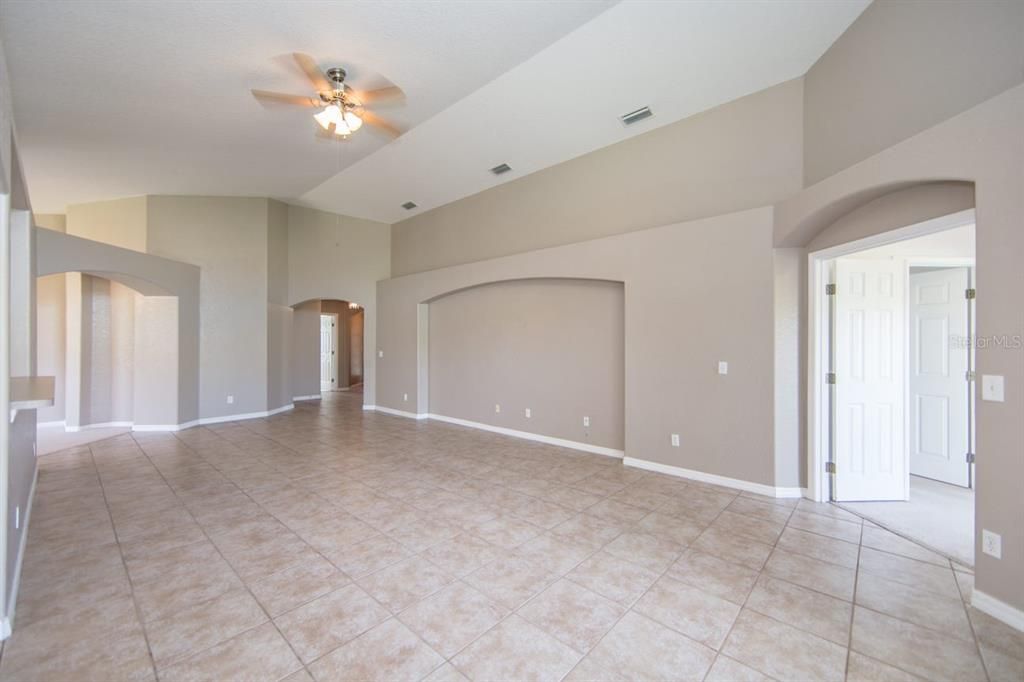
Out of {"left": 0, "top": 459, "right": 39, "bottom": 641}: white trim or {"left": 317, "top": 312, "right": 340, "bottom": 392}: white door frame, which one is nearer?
{"left": 0, "top": 459, "right": 39, "bottom": 641}: white trim

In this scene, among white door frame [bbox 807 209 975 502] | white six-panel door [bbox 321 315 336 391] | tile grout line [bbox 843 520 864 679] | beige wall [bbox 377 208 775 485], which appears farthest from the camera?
white six-panel door [bbox 321 315 336 391]

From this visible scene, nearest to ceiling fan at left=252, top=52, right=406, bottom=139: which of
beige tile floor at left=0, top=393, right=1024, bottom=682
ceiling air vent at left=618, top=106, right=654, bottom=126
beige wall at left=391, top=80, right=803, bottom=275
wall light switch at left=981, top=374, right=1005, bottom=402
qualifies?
ceiling air vent at left=618, top=106, right=654, bottom=126

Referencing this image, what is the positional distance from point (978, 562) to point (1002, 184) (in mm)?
1988

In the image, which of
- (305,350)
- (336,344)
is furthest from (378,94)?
(336,344)

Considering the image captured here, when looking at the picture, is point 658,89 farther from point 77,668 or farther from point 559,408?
point 77,668

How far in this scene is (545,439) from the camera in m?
5.94

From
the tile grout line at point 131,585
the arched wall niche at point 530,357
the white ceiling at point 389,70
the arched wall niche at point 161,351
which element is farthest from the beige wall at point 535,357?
the tile grout line at point 131,585

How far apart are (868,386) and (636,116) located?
3467 millimetres

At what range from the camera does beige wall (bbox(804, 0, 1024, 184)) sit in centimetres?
234

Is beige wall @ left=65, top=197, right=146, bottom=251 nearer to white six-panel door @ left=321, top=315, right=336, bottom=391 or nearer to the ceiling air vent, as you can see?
white six-panel door @ left=321, top=315, right=336, bottom=391

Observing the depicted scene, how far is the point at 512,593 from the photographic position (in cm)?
239

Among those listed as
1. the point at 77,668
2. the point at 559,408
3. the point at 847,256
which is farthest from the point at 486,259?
the point at 77,668

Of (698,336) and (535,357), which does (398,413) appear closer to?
(535,357)

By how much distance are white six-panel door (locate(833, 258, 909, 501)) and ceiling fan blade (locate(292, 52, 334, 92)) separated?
4.66m
